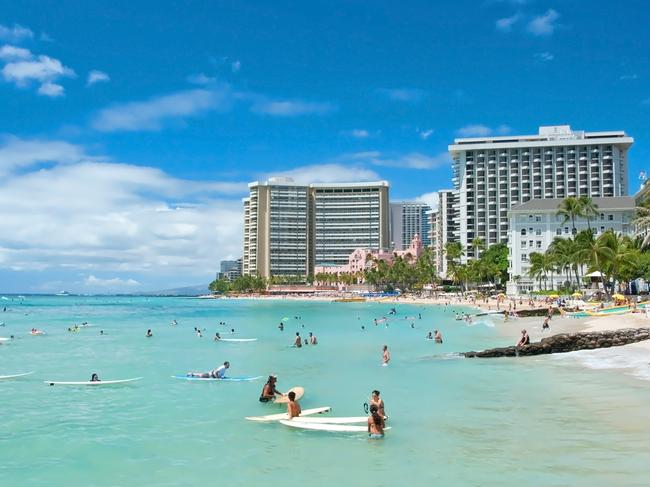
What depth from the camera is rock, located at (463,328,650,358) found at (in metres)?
33.4

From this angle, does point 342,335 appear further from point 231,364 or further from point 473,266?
point 473,266

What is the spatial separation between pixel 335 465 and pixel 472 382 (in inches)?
487

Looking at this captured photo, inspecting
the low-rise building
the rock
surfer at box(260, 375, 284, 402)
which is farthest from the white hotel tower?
surfer at box(260, 375, 284, 402)

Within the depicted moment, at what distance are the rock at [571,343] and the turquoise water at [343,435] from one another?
1.48m

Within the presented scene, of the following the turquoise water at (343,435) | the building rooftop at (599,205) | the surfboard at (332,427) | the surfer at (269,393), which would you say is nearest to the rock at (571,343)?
the turquoise water at (343,435)

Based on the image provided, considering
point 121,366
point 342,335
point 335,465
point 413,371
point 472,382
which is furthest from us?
point 342,335

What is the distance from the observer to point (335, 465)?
14.7m

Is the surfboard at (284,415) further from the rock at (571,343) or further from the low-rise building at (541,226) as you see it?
the low-rise building at (541,226)

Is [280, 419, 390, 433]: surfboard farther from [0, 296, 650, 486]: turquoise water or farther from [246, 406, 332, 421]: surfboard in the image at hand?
[246, 406, 332, 421]: surfboard

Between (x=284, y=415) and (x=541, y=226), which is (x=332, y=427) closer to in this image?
(x=284, y=415)

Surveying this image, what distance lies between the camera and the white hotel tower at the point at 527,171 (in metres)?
156

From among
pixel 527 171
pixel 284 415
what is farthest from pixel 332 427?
pixel 527 171

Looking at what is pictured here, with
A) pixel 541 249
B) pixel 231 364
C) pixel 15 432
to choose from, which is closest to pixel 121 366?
pixel 231 364

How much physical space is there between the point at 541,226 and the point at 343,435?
109222 mm
